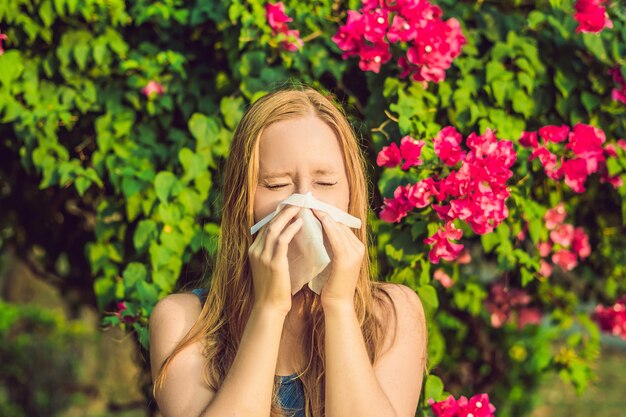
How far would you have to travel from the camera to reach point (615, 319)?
330 centimetres

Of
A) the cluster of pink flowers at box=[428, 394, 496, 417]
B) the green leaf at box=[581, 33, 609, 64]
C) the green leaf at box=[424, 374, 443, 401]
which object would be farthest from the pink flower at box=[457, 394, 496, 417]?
the green leaf at box=[581, 33, 609, 64]

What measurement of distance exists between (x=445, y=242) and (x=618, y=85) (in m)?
0.83

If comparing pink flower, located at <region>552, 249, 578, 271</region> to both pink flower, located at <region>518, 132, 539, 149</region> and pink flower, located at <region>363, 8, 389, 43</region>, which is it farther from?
pink flower, located at <region>363, 8, 389, 43</region>

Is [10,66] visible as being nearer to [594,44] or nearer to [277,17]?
[277,17]

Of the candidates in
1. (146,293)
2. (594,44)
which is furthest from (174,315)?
(594,44)

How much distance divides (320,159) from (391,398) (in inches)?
23.6

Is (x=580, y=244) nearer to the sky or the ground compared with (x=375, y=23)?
nearer to the ground

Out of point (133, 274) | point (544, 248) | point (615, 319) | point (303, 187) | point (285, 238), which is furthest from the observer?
point (615, 319)

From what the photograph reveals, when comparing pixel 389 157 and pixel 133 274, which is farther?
pixel 133 274

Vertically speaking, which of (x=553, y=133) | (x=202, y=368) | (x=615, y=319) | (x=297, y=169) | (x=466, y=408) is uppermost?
(x=297, y=169)

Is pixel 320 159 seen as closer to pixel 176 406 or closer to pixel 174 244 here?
pixel 176 406

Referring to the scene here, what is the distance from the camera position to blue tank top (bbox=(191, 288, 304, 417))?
216cm

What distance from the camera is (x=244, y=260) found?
220 centimetres

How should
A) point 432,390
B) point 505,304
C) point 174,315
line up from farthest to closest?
point 505,304
point 432,390
point 174,315
